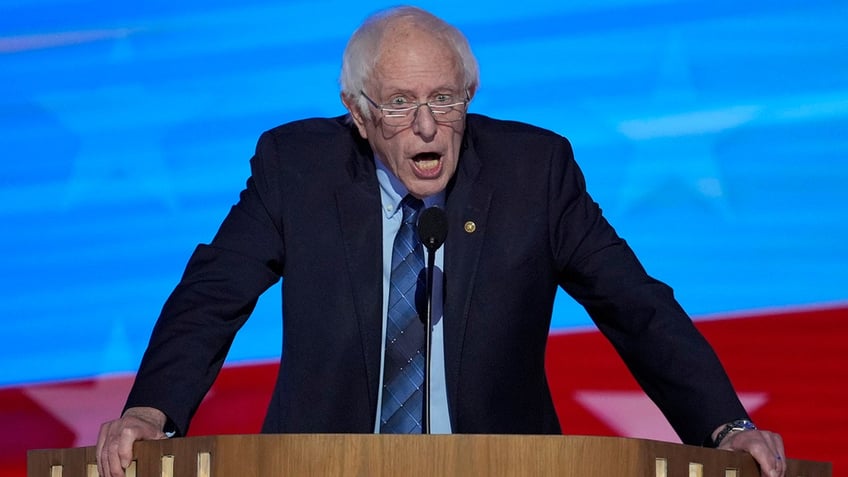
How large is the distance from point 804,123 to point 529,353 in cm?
119

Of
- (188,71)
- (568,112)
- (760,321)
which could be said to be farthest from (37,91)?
(760,321)

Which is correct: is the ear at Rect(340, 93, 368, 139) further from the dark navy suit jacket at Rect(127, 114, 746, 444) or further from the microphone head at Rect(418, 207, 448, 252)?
the microphone head at Rect(418, 207, 448, 252)

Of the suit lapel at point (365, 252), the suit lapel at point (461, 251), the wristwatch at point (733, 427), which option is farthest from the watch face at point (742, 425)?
the suit lapel at point (365, 252)

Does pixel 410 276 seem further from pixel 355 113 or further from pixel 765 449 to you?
pixel 765 449

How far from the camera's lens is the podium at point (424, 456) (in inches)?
78.3

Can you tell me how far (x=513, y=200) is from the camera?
2814 mm

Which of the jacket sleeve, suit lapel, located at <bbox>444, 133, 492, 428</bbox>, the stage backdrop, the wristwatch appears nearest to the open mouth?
suit lapel, located at <bbox>444, 133, 492, 428</bbox>

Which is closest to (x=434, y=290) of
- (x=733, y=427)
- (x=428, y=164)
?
(x=428, y=164)

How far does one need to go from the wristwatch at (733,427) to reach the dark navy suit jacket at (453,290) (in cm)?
8

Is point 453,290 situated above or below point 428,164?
below

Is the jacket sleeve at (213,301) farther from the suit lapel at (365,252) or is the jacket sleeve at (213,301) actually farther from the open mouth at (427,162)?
the open mouth at (427,162)

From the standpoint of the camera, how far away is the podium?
1988mm

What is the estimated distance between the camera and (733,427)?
2.46 metres

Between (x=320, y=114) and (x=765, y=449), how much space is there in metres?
1.81
